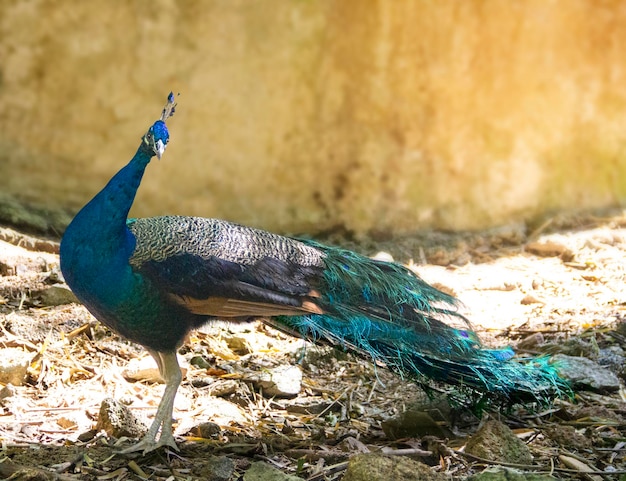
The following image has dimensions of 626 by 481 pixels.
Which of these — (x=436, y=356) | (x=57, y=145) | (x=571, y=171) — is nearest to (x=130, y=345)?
(x=436, y=356)

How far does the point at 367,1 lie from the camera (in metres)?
5.07

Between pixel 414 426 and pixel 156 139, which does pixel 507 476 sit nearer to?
pixel 414 426

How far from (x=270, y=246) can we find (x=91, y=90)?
2.42 meters

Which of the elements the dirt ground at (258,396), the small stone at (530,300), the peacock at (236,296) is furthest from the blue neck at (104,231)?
the small stone at (530,300)

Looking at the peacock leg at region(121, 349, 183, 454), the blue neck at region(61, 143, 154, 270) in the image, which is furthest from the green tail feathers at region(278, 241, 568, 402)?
the blue neck at region(61, 143, 154, 270)

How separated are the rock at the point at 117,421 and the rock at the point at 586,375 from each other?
5.21 ft

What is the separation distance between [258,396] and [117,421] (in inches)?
25.7

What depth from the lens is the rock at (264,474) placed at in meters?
2.25

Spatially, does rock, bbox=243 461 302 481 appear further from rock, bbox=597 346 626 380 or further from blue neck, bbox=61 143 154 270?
rock, bbox=597 346 626 380

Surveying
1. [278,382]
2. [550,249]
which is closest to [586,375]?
[278,382]

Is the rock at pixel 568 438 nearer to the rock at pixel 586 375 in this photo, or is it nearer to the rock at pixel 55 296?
the rock at pixel 586 375

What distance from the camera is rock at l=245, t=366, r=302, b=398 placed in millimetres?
3121

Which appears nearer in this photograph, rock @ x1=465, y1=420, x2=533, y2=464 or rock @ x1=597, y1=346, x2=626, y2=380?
rock @ x1=465, y1=420, x2=533, y2=464

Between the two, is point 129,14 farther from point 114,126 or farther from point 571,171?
point 571,171
